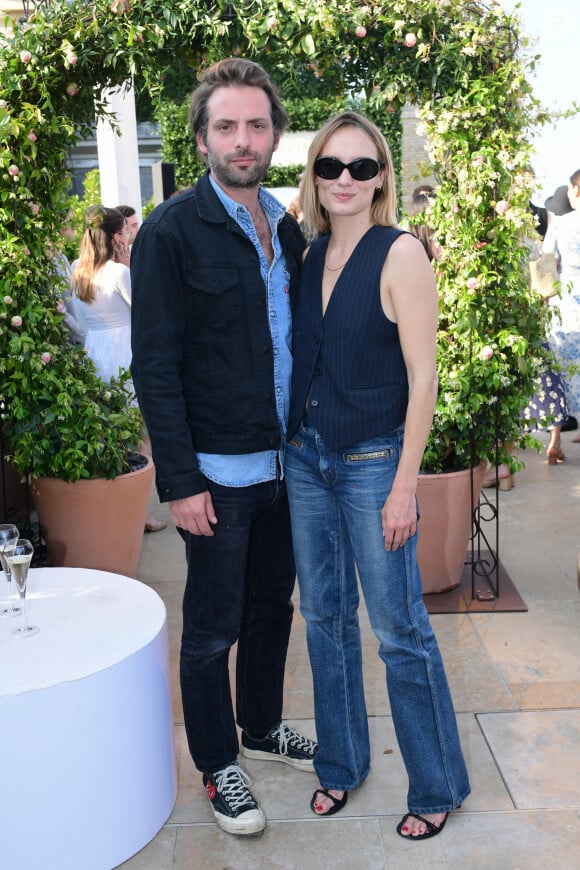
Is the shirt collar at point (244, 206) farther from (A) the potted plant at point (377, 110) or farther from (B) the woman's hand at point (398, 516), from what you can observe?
(A) the potted plant at point (377, 110)

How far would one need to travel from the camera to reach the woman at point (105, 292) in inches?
213

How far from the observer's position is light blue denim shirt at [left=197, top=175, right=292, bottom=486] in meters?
2.36

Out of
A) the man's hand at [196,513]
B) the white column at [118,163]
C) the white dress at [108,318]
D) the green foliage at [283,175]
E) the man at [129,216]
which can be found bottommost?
the man's hand at [196,513]

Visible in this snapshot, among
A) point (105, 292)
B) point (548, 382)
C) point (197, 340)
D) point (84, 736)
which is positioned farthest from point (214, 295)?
point (548, 382)

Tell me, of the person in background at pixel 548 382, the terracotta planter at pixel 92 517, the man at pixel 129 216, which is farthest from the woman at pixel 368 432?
the man at pixel 129 216

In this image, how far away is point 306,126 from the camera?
64.7 feet

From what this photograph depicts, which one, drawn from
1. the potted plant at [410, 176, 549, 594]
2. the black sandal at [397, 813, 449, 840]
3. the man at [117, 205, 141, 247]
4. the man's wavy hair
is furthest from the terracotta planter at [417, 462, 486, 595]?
the man at [117, 205, 141, 247]

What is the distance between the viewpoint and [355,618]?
255 centimetres

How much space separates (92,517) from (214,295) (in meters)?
2.06

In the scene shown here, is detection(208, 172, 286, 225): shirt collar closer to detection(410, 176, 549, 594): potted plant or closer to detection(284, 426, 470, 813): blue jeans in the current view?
detection(284, 426, 470, 813): blue jeans

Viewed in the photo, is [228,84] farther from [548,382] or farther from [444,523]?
[548,382]

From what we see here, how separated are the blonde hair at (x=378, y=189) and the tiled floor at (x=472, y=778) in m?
1.62

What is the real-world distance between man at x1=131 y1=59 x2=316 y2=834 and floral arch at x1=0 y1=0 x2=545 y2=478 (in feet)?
4.36

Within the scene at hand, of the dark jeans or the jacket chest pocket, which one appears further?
the dark jeans
